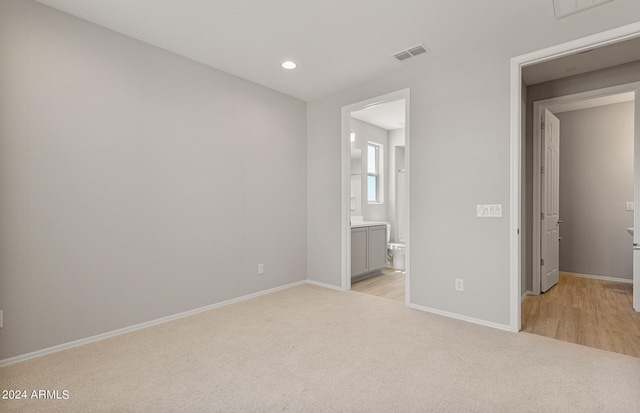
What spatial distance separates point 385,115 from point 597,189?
140 inches

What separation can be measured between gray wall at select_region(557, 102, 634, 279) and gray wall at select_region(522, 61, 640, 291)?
1.88 meters

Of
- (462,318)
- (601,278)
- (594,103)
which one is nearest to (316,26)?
(462,318)

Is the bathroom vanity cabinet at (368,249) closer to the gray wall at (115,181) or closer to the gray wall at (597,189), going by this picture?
the gray wall at (115,181)

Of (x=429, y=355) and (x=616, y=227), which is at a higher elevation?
(x=616, y=227)

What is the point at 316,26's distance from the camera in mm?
2734

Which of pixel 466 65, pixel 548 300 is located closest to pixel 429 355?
pixel 548 300

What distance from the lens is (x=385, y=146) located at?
261 inches

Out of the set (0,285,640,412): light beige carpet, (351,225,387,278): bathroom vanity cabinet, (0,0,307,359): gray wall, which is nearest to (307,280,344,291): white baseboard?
(351,225,387,278): bathroom vanity cabinet

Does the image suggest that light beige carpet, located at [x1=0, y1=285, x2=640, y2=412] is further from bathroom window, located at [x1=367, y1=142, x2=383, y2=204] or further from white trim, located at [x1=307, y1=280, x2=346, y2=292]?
bathroom window, located at [x1=367, y1=142, x2=383, y2=204]

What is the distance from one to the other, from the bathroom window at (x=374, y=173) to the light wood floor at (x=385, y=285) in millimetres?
1599

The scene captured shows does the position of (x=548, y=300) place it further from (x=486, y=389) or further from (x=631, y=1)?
(x=631, y=1)

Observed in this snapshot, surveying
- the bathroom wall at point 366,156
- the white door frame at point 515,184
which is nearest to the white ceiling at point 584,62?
the white door frame at point 515,184

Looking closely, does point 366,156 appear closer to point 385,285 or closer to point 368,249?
point 368,249

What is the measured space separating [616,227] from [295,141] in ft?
16.7
